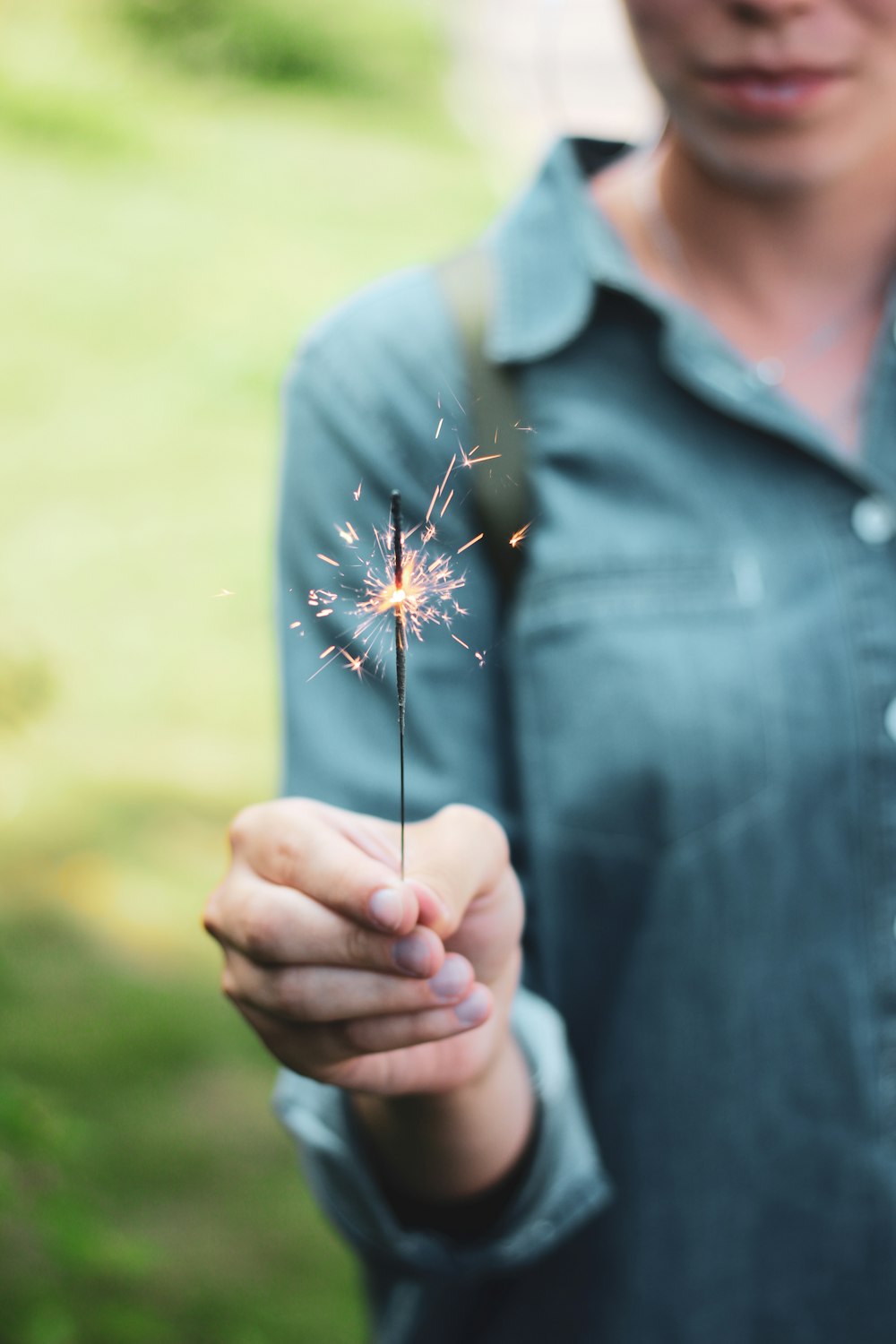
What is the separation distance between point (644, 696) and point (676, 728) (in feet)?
0.12

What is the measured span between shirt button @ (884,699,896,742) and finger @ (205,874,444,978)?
22.9 inches

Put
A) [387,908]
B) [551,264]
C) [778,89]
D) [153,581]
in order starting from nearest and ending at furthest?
[387,908] → [778,89] → [551,264] → [153,581]

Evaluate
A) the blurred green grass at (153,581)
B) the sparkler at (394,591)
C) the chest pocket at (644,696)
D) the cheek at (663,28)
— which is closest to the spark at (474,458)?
the sparkler at (394,591)

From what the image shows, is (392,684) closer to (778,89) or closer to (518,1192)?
(518,1192)

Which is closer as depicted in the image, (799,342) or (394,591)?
(394,591)

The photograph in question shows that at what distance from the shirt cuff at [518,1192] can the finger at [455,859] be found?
34 cm

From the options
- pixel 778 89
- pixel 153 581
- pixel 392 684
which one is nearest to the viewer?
pixel 392 684

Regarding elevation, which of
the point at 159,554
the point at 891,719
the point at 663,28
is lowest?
the point at 159,554

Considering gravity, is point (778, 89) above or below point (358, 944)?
above

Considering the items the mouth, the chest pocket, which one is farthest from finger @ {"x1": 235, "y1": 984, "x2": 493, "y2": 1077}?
the mouth

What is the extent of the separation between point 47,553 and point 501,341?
3.10 metres

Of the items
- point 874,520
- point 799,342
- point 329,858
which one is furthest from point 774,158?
point 329,858

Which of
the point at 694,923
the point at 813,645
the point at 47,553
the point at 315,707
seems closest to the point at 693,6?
the point at 813,645

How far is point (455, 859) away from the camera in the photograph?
2.14ft
